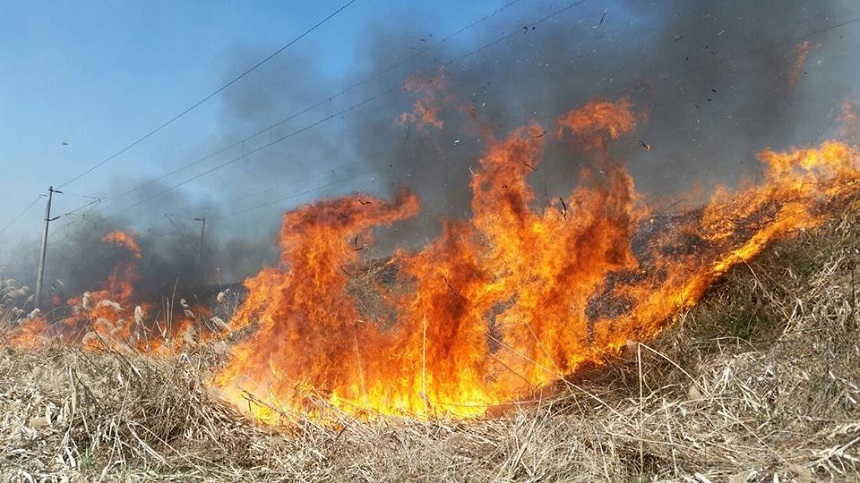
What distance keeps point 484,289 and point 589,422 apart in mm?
2674

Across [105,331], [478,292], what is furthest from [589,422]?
[105,331]

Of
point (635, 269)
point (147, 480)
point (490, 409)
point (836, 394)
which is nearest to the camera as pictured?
point (836, 394)

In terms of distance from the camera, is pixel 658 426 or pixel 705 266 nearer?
pixel 658 426

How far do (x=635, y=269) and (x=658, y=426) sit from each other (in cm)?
548

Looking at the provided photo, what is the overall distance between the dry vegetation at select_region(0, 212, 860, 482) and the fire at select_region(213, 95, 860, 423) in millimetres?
515

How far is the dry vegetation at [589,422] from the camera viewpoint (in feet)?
11.4

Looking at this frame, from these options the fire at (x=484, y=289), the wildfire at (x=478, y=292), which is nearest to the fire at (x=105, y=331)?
the wildfire at (x=478, y=292)

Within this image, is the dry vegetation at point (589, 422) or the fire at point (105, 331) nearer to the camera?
the dry vegetation at point (589, 422)

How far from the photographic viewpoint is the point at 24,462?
4.02 meters

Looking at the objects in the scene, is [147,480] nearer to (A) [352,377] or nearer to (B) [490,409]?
(A) [352,377]

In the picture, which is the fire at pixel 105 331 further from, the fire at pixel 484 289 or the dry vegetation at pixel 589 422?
the fire at pixel 484 289

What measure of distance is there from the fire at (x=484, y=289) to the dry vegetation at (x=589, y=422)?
52cm

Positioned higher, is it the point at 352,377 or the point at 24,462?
the point at 24,462

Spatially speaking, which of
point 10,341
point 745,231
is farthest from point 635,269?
point 10,341
